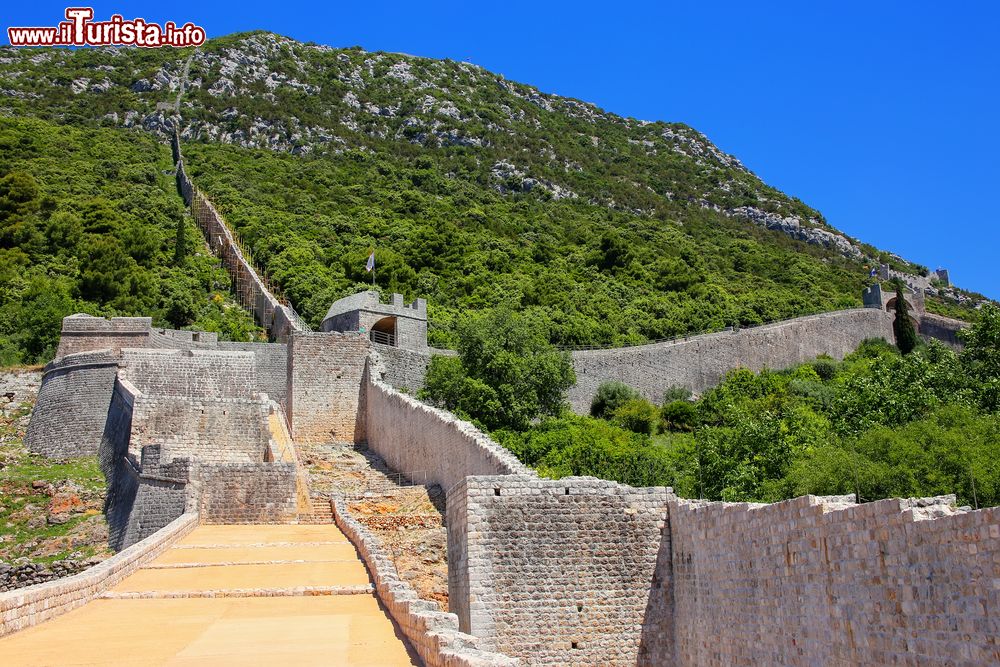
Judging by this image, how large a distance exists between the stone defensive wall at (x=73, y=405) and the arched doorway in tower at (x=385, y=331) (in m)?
8.42

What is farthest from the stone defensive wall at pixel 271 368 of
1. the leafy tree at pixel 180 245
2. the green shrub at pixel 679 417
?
the leafy tree at pixel 180 245

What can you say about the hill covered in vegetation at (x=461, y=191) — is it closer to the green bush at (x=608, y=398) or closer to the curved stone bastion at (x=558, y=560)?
the green bush at (x=608, y=398)

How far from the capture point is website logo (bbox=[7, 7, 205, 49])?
49.5 meters

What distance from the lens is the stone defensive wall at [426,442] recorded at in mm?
17547

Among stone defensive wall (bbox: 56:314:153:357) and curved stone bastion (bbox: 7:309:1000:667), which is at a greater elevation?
stone defensive wall (bbox: 56:314:153:357)

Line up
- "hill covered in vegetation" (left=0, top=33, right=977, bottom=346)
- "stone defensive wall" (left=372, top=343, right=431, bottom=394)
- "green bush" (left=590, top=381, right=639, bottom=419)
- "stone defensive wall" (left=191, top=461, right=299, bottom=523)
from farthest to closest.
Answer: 1. "hill covered in vegetation" (left=0, top=33, right=977, bottom=346)
2. "green bush" (left=590, top=381, right=639, bottom=419)
3. "stone defensive wall" (left=372, top=343, right=431, bottom=394)
4. "stone defensive wall" (left=191, top=461, right=299, bottom=523)

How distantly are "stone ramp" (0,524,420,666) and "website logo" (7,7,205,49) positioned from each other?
38.9 meters

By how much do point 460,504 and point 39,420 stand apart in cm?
1867

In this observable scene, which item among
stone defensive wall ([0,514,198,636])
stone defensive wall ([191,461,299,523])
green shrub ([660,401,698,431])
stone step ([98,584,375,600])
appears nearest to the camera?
stone defensive wall ([0,514,198,636])

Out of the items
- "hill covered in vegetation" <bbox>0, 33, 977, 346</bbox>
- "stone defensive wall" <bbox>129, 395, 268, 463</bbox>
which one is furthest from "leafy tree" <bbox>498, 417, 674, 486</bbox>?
"hill covered in vegetation" <bbox>0, 33, 977, 346</bbox>

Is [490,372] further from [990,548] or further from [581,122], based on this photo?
[581,122]

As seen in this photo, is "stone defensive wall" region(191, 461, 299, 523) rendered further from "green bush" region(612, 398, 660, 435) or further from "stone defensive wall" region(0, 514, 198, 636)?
"green bush" region(612, 398, 660, 435)

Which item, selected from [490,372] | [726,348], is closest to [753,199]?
[726,348]

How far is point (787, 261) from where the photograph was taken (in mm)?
72375
